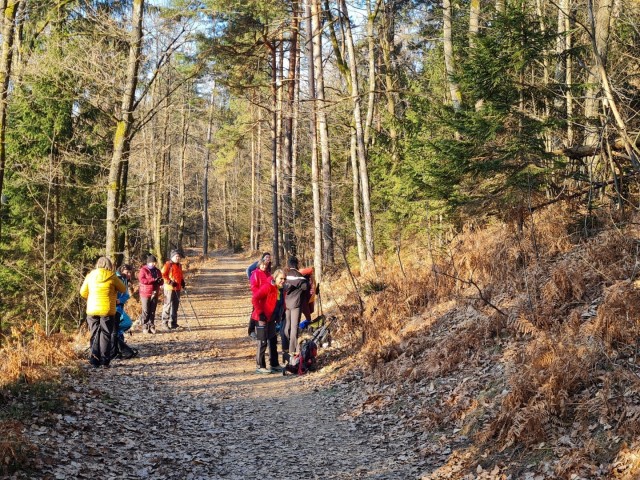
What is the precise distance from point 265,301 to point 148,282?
168 inches

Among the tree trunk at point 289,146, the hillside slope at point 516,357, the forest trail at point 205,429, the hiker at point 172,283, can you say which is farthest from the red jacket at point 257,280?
the tree trunk at point 289,146

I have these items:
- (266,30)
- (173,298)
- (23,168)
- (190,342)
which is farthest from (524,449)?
(266,30)

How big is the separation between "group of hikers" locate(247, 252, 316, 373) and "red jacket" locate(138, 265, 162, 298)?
10.9 ft

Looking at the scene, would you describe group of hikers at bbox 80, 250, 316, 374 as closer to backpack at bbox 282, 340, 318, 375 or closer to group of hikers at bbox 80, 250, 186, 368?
group of hikers at bbox 80, 250, 186, 368

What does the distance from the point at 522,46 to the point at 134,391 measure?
8.82m

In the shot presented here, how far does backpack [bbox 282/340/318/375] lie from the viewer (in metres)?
10.3

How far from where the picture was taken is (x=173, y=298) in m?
14.5

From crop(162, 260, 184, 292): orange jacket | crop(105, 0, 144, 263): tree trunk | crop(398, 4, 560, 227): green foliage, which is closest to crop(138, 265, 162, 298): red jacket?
crop(162, 260, 184, 292): orange jacket

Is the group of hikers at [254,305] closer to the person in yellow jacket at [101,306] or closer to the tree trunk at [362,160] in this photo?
the person in yellow jacket at [101,306]

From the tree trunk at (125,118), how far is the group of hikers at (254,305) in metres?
1.17

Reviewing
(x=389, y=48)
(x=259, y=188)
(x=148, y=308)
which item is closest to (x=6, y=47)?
(x=148, y=308)

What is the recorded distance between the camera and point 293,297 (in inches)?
420

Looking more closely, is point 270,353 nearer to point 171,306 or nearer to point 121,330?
point 121,330

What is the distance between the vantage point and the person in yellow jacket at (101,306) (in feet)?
30.5
